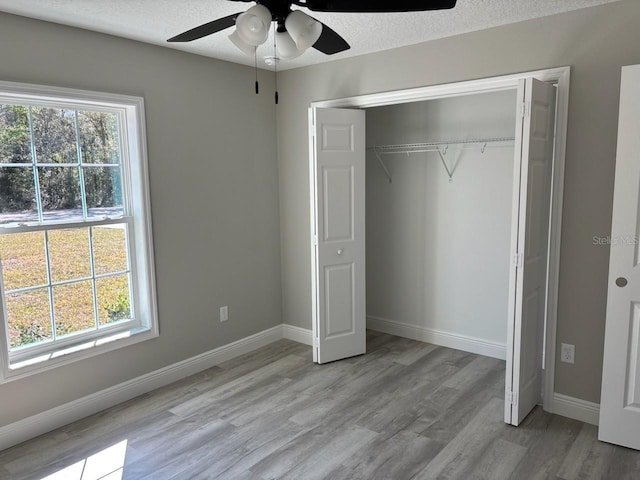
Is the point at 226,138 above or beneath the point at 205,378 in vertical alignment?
above

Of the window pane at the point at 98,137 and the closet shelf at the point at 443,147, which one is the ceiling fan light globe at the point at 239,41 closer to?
the window pane at the point at 98,137

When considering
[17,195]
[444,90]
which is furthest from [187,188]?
[444,90]

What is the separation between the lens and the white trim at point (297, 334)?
4.41 m

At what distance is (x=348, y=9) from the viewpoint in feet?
5.97

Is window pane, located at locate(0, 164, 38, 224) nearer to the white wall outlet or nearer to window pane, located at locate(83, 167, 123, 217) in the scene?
window pane, located at locate(83, 167, 123, 217)

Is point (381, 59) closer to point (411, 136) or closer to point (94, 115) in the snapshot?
point (411, 136)

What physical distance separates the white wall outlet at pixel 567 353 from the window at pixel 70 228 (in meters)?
2.78

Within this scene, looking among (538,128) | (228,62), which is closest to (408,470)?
(538,128)

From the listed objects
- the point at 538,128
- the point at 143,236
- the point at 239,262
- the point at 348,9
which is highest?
the point at 348,9

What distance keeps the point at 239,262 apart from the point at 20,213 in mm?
1706

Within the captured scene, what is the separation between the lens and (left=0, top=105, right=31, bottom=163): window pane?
2752 mm

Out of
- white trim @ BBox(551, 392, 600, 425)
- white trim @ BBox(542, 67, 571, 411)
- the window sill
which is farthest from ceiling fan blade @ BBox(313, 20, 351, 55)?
white trim @ BBox(551, 392, 600, 425)

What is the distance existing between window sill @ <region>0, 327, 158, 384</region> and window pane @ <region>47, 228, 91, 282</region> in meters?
0.45

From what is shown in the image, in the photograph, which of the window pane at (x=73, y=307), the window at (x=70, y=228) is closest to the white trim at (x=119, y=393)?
the window at (x=70, y=228)
